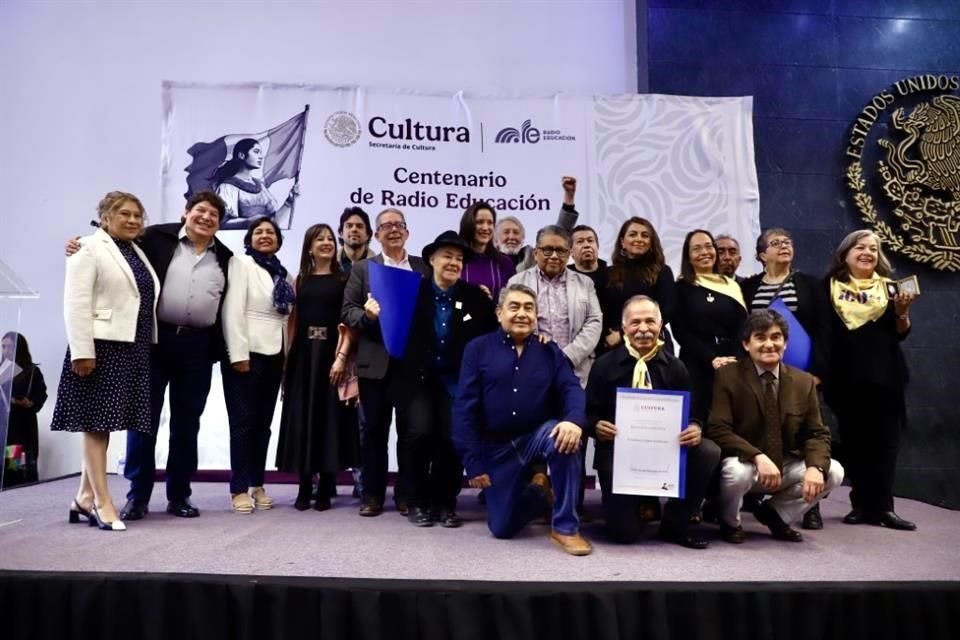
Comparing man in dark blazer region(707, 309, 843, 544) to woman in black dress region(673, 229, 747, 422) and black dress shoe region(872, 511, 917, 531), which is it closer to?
woman in black dress region(673, 229, 747, 422)

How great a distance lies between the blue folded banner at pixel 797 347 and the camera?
3.17 meters

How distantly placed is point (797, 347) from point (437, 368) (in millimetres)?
1641

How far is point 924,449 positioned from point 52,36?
718 cm

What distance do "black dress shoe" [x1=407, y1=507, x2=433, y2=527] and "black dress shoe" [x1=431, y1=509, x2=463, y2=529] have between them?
38 mm

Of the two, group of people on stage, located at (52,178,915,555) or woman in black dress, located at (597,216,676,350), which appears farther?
woman in black dress, located at (597,216,676,350)

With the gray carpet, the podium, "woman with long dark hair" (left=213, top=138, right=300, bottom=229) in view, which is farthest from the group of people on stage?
"woman with long dark hair" (left=213, top=138, right=300, bottom=229)

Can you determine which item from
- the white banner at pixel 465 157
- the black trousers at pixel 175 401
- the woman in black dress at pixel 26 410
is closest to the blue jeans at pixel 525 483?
the black trousers at pixel 175 401

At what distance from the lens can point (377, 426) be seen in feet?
10.5

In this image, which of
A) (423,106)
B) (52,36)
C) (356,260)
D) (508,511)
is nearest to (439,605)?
(508,511)

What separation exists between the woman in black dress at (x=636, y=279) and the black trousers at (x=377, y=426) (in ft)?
3.33

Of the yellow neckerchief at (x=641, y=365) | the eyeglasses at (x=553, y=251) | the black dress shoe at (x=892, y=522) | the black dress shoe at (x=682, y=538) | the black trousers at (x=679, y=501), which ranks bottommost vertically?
the black dress shoe at (x=892, y=522)

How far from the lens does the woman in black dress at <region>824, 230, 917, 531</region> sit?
3.15m

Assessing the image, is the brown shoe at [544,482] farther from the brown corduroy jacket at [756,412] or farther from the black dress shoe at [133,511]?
the black dress shoe at [133,511]

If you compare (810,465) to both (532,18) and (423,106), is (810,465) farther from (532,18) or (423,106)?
(532,18)
